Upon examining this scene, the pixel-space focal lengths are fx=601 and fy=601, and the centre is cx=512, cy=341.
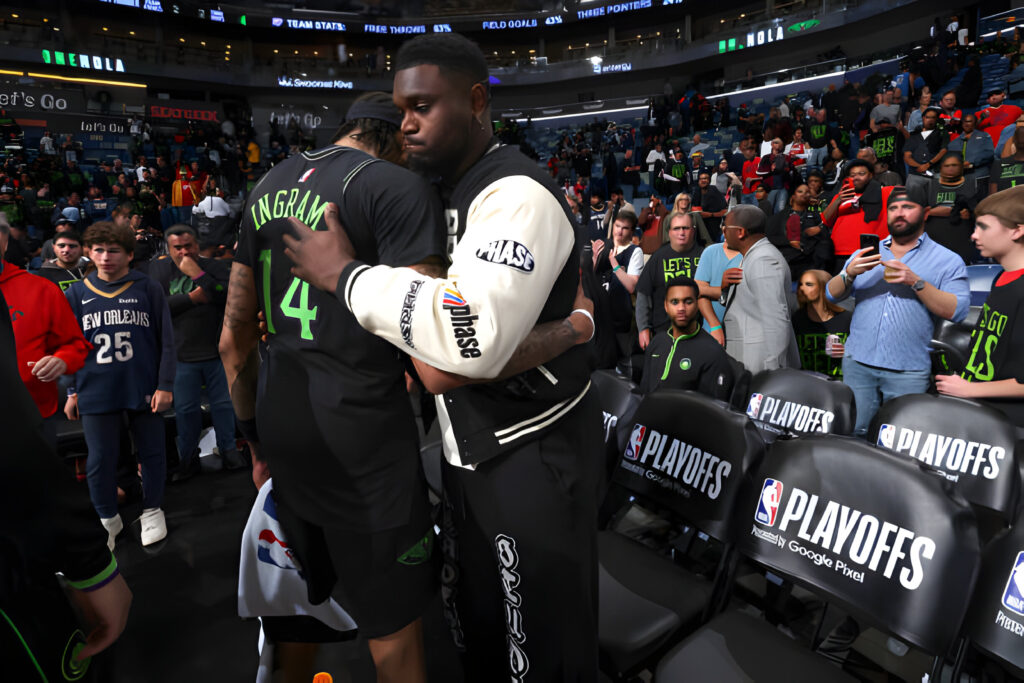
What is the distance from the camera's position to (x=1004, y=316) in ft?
8.30

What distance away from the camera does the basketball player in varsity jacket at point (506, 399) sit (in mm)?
1117

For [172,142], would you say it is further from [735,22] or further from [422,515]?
[422,515]

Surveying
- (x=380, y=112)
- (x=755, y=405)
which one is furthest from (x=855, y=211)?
(x=380, y=112)

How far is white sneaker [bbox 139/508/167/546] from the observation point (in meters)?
3.16

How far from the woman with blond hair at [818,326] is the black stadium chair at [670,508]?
2.33m

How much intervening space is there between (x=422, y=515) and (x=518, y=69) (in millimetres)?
29354

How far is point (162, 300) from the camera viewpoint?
3.42 m

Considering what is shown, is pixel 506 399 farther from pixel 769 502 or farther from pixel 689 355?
pixel 689 355

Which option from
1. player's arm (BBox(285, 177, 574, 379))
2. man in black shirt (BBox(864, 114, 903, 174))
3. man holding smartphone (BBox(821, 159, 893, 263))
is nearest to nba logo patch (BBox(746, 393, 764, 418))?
player's arm (BBox(285, 177, 574, 379))

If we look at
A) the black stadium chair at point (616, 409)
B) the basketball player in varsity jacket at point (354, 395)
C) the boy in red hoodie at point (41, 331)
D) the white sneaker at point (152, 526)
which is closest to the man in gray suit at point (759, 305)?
the black stadium chair at point (616, 409)

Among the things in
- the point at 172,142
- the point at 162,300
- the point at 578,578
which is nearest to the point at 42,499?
the point at 578,578

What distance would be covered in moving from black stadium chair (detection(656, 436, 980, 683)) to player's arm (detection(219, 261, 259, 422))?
1.30m

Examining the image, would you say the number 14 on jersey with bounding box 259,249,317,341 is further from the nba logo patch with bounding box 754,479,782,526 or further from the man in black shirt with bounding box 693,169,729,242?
the man in black shirt with bounding box 693,169,729,242

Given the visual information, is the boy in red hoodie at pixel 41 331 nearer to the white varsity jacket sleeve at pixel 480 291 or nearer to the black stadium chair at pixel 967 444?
the white varsity jacket sleeve at pixel 480 291
